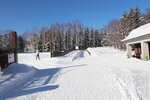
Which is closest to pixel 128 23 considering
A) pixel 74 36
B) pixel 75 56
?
pixel 75 56

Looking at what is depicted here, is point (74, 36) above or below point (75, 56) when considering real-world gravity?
above

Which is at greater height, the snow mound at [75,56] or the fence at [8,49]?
the fence at [8,49]

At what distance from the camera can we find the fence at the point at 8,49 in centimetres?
717

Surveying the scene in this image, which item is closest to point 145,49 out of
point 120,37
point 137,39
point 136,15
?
point 137,39

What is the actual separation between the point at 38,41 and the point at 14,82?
52634mm

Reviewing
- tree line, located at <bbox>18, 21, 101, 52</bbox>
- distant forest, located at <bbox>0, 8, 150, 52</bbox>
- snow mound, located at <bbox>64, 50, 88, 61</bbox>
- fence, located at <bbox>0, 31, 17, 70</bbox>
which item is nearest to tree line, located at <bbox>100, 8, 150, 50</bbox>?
distant forest, located at <bbox>0, 8, 150, 52</bbox>

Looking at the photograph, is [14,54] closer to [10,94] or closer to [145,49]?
[10,94]

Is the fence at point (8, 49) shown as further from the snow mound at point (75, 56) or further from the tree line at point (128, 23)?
the tree line at point (128, 23)

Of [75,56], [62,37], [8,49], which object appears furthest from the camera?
[62,37]

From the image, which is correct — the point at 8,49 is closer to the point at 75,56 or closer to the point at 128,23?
the point at 75,56

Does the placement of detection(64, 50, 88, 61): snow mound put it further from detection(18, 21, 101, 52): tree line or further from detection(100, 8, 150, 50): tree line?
detection(18, 21, 101, 52): tree line

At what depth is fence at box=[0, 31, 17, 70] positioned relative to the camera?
7172 mm

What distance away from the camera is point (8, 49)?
8.03 m

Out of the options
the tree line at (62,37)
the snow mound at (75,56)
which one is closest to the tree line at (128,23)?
the snow mound at (75,56)
